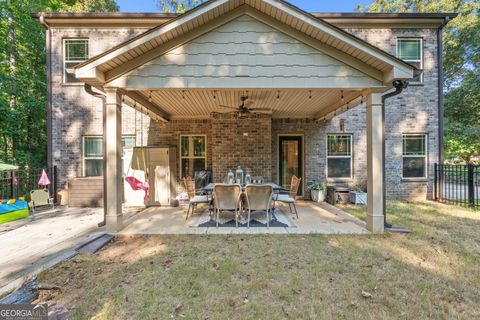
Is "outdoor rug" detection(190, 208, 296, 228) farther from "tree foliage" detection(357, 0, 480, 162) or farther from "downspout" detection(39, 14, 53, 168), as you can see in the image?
"tree foliage" detection(357, 0, 480, 162)

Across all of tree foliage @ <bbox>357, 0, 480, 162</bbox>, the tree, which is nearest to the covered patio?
tree foliage @ <bbox>357, 0, 480, 162</bbox>

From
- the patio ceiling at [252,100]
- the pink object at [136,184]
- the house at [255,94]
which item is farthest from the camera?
the pink object at [136,184]

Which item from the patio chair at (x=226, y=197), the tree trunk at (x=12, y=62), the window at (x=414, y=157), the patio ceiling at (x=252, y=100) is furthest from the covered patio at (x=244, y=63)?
the tree trunk at (x=12, y=62)

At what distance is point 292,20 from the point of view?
14.2ft

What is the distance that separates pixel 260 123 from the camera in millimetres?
7660

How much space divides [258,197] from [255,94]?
2665 mm

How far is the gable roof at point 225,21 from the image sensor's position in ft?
13.7

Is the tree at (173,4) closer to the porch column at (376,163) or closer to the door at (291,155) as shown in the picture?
the door at (291,155)

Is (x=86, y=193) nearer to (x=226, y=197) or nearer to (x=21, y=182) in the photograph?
(x=21, y=182)

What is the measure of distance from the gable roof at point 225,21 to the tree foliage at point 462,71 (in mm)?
13030

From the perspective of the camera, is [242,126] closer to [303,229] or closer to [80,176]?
[303,229]

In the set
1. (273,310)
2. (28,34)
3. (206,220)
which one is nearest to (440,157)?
(206,220)

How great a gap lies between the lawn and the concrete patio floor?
12.3 inches

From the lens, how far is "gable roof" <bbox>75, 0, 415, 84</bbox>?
4.19m
